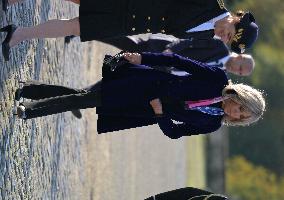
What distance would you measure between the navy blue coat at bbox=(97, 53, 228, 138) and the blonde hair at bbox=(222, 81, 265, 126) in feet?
0.23

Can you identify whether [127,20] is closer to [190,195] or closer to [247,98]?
[247,98]

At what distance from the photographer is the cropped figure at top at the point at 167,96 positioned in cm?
477

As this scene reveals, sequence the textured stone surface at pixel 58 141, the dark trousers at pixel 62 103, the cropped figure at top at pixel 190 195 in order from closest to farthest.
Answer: the cropped figure at top at pixel 190 195 < the dark trousers at pixel 62 103 < the textured stone surface at pixel 58 141

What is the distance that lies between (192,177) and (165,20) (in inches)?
553

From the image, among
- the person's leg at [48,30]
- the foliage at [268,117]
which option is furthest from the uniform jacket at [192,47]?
the foliage at [268,117]

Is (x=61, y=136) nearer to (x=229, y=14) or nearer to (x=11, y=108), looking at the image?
(x=11, y=108)

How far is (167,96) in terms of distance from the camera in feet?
15.6

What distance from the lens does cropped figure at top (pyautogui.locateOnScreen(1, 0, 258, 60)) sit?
489 cm

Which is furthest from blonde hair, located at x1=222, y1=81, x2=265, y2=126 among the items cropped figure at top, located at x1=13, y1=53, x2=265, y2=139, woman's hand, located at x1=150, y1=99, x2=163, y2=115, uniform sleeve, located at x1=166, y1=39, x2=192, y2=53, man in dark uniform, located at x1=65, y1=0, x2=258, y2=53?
uniform sleeve, located at x1=166, y1=39, x2=192, y2=53

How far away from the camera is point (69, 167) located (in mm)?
7195

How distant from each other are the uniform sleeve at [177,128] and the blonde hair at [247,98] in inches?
11.4

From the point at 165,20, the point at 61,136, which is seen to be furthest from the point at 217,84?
the point at 61,136

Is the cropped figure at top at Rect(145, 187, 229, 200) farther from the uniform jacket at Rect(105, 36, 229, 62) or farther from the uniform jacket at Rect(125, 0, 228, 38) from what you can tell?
the uniform jacket at Rect(105, 36, 229, 62)

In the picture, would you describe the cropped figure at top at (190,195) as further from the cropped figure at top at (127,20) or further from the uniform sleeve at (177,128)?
the cropped figure at top at (127,20)
